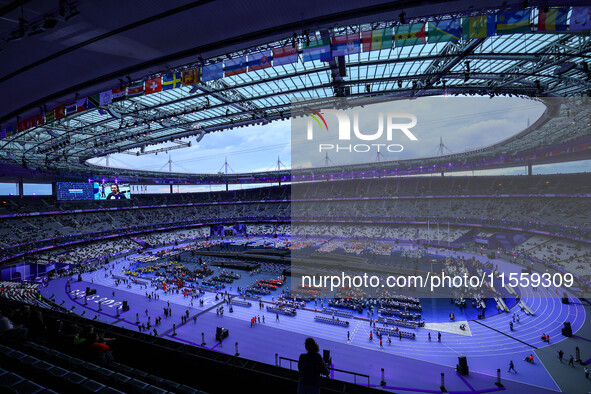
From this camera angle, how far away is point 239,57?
384 inches

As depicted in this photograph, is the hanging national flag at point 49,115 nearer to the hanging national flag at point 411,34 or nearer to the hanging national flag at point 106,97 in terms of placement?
the hanging national flag at point 106,97

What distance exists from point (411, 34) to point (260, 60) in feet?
16.8

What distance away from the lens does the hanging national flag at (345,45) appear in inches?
327

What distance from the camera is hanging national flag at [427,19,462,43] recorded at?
25.6ft

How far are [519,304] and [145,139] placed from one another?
31625 millimetres

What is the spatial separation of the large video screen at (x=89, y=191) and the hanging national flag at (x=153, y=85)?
132 ft

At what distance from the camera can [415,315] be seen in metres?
16.6

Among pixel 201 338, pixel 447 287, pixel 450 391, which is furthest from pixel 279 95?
pixel 447 287

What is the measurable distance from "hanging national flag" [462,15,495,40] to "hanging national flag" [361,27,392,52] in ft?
6.87

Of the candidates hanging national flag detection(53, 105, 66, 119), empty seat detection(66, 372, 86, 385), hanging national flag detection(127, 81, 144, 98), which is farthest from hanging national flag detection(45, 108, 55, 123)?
empty seat detection(66, 372, 86, 385)

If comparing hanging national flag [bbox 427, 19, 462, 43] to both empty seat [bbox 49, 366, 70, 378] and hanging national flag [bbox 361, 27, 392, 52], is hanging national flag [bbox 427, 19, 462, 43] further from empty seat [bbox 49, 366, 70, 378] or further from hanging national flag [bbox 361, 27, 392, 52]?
empty seat [bbox 49, 366, 70, 378]

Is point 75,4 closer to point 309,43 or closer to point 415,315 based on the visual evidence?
point 309,43

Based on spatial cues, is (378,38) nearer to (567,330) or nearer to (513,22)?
(513,22)

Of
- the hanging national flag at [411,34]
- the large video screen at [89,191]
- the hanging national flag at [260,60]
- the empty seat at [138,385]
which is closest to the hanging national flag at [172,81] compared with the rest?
the hanging national flag at [260,60]
